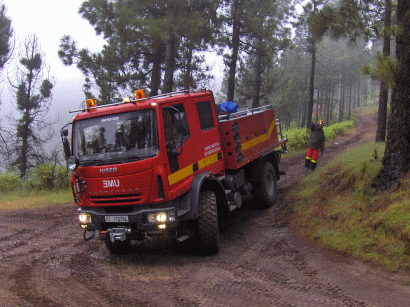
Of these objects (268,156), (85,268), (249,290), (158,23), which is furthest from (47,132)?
(249,290)

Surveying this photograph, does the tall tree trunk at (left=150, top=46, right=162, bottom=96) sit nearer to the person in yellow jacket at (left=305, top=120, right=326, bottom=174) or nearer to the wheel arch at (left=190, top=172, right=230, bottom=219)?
the person in yellow jacket at (left=305, top=120, right=326, bottom=174)

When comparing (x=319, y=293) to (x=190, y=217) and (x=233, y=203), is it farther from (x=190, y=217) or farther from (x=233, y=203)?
(x=233, y=203)

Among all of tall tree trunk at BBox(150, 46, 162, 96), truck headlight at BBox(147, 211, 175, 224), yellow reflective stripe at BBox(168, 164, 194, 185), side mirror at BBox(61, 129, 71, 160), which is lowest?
truck headlight at BBox(147, 211, 175, 224)

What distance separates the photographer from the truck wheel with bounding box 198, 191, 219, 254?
6.12 metres

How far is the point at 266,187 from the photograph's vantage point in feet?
30.5

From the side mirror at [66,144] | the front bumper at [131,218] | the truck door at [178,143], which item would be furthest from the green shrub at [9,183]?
the truck door at [178,143]

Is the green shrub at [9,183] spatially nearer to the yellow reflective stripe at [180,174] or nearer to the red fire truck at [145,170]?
the red fire truck at [145,170]

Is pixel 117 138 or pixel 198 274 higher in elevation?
pixel 117 138

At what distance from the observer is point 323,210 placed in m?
7.57

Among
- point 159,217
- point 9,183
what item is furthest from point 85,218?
point 9,183

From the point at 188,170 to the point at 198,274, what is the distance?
172 cm

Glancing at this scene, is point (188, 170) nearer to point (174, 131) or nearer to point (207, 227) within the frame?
point (174, 131)

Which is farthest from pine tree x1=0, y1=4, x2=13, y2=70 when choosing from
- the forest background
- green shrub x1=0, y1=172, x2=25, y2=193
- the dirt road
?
the dirt road

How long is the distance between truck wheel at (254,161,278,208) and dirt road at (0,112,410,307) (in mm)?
1165
